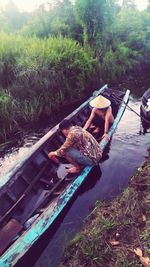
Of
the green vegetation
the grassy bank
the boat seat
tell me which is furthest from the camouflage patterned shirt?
the green vegetation

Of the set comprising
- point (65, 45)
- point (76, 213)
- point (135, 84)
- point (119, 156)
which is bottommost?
point (135, 84)

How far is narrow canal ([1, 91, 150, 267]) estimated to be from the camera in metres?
4.71

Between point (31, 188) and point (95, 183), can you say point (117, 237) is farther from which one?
point (95, 183)

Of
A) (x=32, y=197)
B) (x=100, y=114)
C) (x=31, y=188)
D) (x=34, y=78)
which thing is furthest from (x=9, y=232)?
(x=34, y=78)

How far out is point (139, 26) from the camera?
21.0m

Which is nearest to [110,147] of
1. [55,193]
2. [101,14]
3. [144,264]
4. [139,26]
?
[55,193]

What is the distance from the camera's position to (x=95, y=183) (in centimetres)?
666

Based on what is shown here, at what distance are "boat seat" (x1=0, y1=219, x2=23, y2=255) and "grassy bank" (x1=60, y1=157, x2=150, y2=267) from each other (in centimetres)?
90

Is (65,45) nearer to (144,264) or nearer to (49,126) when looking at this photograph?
(49,126)

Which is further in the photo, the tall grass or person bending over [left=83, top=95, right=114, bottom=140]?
the tall grass

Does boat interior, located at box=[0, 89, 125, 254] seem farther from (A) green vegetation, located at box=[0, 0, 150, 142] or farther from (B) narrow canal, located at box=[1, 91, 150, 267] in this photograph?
(A) green vegetation, located at box=[0, 0, 150, 142]

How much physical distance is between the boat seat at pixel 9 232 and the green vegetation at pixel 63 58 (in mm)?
4582

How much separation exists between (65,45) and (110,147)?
554 cm

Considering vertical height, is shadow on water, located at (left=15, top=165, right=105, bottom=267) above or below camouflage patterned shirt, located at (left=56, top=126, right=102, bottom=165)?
below
